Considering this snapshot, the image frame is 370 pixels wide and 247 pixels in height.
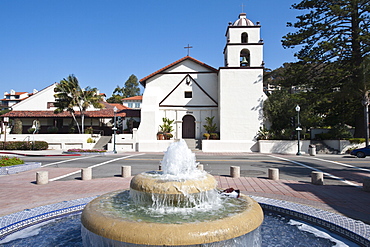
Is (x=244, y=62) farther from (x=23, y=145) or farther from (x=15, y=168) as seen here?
(x=23, y=145)

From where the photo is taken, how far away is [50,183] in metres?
10.6

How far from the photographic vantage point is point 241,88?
30.0 metres

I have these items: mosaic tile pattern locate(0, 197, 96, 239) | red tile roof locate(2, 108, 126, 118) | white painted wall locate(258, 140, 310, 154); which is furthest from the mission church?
mosaic tile pattern locate(0, 197, 96, 239)

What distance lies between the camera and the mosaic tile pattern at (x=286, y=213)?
4997 millimetres

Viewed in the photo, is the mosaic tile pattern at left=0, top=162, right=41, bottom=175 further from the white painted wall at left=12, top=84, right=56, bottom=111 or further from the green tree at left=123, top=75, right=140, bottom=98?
the green tree at left=123, top=75, right=140, bottom=98

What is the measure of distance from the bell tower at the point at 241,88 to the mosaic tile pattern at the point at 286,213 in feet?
74.6

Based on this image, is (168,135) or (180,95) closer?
(168,135)

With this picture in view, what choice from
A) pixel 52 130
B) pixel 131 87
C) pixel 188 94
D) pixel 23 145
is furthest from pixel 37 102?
pixel 131 87

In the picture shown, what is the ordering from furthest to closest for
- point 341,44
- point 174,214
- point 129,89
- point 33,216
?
point 129,89, point 341,44, point 33,216, point 174,214

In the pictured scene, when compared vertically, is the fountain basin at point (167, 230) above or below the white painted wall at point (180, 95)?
below

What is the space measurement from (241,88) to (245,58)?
13.1ft

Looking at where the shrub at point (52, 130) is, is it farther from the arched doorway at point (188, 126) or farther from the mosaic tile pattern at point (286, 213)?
the mosaic tile pattern at point (286, 213)

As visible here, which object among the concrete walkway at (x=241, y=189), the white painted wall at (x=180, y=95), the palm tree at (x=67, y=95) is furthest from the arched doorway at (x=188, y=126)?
the concrete walkway at (x=241, y=189)

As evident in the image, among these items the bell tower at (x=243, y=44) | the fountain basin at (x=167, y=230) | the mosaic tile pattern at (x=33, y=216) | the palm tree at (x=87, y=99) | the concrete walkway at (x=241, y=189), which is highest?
the bell tower at (x=243, y=44)
